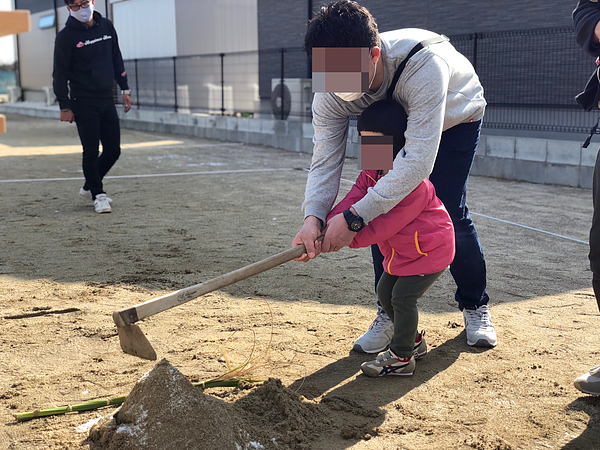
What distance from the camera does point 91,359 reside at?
2.66 meters

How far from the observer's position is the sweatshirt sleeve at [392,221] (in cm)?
231

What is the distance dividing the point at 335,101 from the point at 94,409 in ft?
4.70

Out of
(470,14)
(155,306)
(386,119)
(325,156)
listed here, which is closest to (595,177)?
(386,119)

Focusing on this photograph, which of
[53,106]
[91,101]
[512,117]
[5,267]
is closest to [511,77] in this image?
[512,117]

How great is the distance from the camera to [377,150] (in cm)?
234

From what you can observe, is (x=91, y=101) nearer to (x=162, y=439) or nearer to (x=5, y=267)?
(x=5, y=267)

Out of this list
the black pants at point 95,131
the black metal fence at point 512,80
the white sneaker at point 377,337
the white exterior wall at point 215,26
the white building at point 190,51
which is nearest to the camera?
the white sneaker at point 377,337

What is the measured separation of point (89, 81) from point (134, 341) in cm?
412

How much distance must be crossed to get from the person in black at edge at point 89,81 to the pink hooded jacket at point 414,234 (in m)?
3.95

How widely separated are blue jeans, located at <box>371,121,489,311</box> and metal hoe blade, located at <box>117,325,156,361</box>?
3.51 feet

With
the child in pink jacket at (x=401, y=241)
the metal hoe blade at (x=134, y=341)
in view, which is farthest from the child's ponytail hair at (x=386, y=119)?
the metal hoe blade at (x=134, y=341)

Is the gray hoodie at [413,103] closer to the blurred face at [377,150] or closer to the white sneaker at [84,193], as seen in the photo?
the blurred face at [377,150]

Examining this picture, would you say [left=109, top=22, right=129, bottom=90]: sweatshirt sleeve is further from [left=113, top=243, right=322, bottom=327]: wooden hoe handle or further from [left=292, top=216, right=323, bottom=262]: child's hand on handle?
[left=113, top=243, right=322, bottom=327]: wooden hoe handle

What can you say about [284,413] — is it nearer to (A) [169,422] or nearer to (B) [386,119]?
(A) [169,422]
